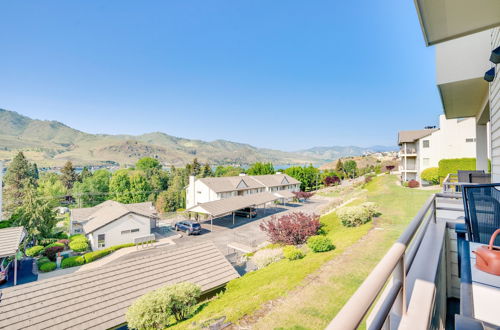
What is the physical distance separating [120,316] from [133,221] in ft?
44.0

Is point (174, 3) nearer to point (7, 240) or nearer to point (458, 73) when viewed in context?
point (7, 240)

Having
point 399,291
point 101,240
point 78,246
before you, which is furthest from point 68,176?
point 399,291

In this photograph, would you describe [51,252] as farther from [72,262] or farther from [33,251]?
[72,262]

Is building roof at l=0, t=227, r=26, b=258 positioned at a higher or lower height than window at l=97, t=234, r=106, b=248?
higher

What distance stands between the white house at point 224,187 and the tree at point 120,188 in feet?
42.9

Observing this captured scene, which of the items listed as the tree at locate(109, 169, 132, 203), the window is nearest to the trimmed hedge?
the window

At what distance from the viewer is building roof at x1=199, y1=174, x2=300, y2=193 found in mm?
27822

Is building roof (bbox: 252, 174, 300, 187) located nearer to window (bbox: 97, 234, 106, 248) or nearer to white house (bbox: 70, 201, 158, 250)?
white house (bbox: 70, 201, 158, 250)

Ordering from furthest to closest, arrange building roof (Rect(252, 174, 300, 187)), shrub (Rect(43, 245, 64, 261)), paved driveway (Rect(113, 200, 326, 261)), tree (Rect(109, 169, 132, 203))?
tree (Rect(109, 169, 132, 203))
building roof (Rect(252, 174, 300, 187))
paved driveway (Rect(113, 200, 326, 261))
shrub (Rect(43, 245, 64, 261))

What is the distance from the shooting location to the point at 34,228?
1745 cm

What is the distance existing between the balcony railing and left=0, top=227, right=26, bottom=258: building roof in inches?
614

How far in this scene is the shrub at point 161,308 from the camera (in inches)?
223

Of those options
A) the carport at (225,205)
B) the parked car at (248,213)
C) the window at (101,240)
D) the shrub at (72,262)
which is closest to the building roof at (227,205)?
the carport at (225,205)

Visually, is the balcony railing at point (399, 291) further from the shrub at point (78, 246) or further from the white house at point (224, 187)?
the white house at point (224, 187)
